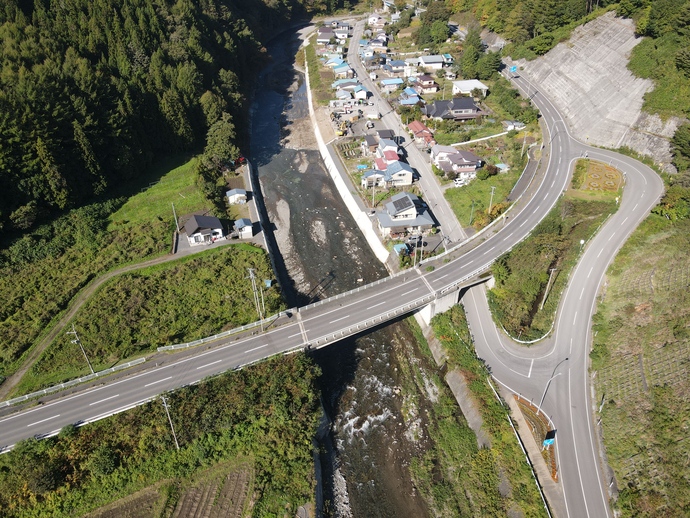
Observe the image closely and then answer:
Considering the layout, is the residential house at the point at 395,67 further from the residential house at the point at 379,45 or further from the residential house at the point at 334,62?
the residential house at the point at 379,45

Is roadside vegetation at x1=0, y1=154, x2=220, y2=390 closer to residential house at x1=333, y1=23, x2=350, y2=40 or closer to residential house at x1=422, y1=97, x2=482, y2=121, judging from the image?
residential house at x1=422, y1=97, x2=482, y2=121

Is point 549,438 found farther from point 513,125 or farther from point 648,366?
point 513,125

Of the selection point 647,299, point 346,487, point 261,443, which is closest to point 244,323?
point 261,443

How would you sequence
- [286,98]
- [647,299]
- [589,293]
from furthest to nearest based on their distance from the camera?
1. [286,98]
2. [589,293]
3. [647,299]

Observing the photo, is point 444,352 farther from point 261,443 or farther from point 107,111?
point 107,111

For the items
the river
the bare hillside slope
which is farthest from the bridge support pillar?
the bare hillside slope

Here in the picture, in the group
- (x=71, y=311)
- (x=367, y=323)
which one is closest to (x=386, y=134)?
(x=367, y=323)
